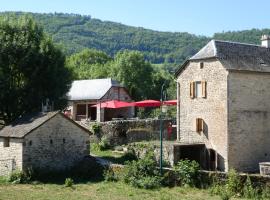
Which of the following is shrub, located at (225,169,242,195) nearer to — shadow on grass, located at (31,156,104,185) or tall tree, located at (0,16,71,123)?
shadow on grass, located at (31,156,104,185)

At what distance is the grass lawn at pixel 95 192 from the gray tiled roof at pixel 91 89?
2672cm

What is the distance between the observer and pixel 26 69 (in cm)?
3362

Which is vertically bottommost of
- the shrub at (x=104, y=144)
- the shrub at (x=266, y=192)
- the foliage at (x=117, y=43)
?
the shrub at (x=266, y=192)

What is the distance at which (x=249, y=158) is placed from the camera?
31.7m

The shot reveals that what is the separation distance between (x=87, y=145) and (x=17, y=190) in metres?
7.86

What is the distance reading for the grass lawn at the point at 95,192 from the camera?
71.1 feet

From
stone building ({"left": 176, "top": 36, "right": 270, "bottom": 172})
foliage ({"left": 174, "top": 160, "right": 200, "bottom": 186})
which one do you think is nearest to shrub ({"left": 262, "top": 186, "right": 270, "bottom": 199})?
foliage ({"left": 174, "top": 160, "right": 200, "bottom": 186})

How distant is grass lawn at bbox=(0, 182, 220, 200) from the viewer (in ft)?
71.1

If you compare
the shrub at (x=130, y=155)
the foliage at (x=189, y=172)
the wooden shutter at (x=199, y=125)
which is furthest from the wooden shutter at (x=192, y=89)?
the foliage at (x=189, y=172)

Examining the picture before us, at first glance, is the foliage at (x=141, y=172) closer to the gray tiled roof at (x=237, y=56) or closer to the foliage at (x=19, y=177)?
the foliage at (x=19, y=177)

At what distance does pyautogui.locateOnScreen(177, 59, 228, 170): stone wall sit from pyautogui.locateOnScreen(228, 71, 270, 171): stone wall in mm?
531

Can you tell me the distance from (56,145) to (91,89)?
966 inches

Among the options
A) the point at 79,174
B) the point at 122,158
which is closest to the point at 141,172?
the point at 79,174

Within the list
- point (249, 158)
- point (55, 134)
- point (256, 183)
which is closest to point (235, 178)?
point (256, 183)
